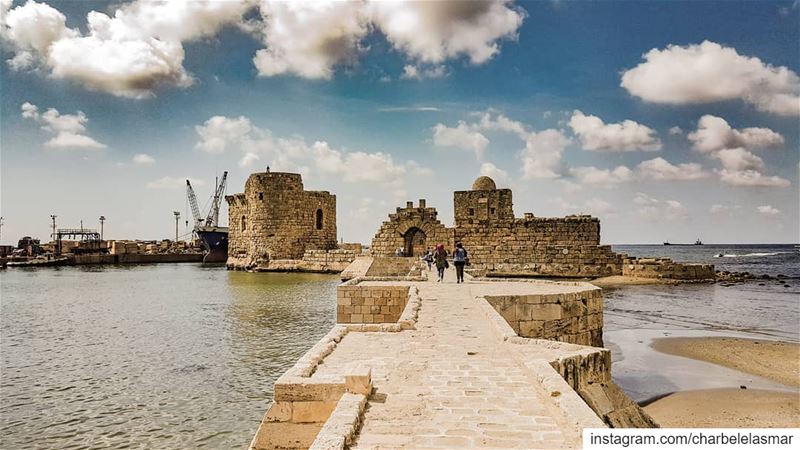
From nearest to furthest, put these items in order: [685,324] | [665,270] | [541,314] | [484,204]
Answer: [541,314] → [685,324] → [665,270] → [484,204]

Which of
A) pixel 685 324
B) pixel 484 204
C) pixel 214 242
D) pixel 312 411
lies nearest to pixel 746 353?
pixel 685 324

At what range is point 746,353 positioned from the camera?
41.2 ft

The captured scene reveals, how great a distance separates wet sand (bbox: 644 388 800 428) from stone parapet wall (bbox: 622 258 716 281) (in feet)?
64.5

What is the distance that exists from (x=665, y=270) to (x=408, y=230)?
1396cm

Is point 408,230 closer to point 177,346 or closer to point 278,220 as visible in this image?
point 278,220

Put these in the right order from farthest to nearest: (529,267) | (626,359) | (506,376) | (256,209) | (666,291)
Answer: (256,209)
(529,267)
(666,291)
(626,359)
(506,376)

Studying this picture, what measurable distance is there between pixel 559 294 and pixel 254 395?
576 cm

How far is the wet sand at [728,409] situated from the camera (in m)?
7.94

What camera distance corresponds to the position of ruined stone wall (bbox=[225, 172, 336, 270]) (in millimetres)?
35438

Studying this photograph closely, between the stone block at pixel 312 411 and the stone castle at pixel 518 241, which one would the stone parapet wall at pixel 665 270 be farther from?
the stone block at pixel 312 411

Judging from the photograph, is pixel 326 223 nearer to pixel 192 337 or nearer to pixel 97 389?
pixel 192 337

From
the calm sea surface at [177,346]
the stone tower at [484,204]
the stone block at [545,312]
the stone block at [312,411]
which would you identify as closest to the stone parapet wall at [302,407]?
the stone block at [312,411]

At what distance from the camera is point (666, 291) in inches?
977

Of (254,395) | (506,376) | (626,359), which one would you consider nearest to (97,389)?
(254,395)
